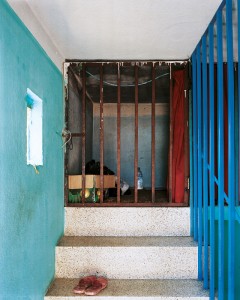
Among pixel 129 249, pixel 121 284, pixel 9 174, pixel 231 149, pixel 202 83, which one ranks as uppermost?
pixel 202 83

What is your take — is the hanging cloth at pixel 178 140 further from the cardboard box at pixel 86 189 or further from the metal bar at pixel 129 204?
the cardboard box at pixel 86 189

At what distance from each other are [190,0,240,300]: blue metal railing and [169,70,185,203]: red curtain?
0.55 ft

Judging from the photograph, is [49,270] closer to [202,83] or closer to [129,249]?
[129,249]

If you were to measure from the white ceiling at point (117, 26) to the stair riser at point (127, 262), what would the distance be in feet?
5.68

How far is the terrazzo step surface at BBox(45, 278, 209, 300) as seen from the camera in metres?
2.53

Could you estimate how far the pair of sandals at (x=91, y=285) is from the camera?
255 centimetres

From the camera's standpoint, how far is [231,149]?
2018mm

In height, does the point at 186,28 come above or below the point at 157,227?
above

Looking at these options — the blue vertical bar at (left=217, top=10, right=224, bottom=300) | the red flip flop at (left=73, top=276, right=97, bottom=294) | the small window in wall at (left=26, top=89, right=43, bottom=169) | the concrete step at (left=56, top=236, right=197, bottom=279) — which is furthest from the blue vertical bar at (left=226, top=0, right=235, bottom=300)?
the small window in wall at (left=26, top=89, right=43, bottom=169)

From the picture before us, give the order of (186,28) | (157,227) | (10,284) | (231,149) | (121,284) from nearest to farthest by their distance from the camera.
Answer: (10,284)
(231,149)
(186,28)
(121,284)
(157,227)

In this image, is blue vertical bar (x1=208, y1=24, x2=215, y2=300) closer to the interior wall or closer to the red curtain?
the red curtain

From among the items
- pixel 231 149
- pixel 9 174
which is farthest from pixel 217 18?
pixel 9 174

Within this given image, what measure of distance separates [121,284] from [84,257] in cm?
40

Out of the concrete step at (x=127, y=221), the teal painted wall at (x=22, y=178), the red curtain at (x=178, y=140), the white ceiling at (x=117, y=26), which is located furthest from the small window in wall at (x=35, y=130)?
the red curtain at (x=178, y=140)
